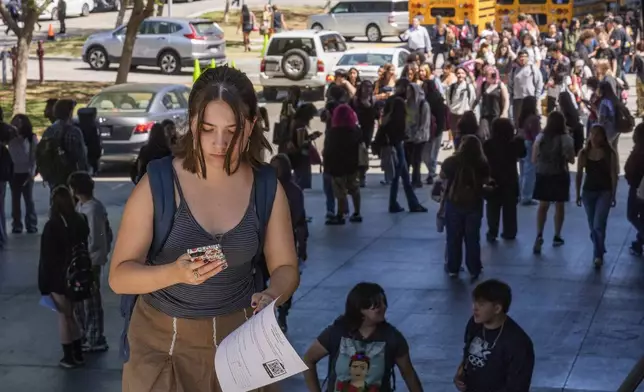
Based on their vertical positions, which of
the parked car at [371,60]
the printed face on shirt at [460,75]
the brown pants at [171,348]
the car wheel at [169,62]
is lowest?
the car wheel at [169,62]

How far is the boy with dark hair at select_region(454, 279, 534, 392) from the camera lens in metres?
6.97

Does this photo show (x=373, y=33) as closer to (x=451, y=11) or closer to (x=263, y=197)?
(x=451, y=11)

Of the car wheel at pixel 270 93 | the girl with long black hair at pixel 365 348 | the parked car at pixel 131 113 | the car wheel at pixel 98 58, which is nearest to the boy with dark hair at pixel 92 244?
the girl with long black hair at pixel 365 348

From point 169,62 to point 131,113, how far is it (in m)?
15.8

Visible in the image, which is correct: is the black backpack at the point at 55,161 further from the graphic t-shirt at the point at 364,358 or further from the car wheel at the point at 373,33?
the car wheel at the point at 373,33

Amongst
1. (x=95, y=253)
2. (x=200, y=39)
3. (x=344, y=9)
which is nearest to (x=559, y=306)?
(x=95, y=253)

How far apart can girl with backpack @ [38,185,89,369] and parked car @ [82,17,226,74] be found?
26142 millimetres

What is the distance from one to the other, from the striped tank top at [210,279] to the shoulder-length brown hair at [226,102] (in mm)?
90

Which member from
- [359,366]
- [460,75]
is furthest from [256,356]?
[460,75]

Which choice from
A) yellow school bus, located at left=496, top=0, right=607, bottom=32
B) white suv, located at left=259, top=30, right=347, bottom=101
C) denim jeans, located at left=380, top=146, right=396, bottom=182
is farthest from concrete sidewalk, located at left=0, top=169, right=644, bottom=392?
yellow school bus, located at left=496, top=0, right=607, bottom=32

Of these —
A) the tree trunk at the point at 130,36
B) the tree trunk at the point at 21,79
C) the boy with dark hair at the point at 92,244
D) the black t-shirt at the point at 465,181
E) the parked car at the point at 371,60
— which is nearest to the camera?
the boy with dark hair at the point at 92,244

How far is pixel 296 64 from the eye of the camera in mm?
30828

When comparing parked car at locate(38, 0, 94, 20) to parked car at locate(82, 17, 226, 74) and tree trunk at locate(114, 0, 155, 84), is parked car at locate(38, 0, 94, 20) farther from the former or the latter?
tree trunk at locate(114, 0, 155, 84)

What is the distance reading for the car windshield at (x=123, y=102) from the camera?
2103cm
